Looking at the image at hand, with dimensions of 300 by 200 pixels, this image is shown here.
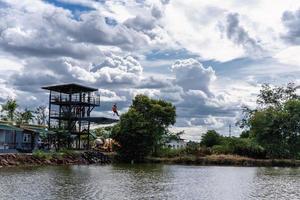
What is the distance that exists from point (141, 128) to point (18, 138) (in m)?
20.7

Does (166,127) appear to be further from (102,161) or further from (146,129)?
(102,161)

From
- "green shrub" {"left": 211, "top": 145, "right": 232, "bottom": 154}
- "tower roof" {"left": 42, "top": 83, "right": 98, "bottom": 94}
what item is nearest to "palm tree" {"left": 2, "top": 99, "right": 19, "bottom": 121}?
"tower roof" {"left": 42, "top": 83, "right": 98, "bottom": 94}

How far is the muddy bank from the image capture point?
62562 mm

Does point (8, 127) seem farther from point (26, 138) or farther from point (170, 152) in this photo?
point (170, 152)

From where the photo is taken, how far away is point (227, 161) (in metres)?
85.4

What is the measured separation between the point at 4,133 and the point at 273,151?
44257mm

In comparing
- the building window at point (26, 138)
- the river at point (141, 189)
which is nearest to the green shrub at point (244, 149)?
the building window at point (26, 138)

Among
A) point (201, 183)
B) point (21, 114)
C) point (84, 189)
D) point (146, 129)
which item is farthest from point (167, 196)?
point (21, 114)

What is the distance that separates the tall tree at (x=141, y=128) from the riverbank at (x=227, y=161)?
2.91 m

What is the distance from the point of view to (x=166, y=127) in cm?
9406

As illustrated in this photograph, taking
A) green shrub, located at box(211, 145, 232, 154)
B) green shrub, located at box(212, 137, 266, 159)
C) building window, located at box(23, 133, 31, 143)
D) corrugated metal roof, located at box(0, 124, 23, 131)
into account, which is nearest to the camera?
corrugated metal roof, located at box(0, 124, 23, 131)

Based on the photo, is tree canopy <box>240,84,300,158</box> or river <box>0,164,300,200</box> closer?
river <box>0,164,300,200</box>

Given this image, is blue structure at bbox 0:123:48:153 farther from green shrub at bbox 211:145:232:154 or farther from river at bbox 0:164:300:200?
green shrub at bbox 211:145:232:154

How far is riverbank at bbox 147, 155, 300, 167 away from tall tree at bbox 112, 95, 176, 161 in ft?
9.54
